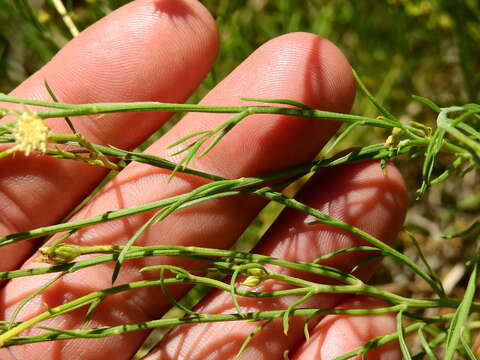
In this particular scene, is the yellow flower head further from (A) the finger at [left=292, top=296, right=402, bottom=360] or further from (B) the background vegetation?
(B) the background vegetation

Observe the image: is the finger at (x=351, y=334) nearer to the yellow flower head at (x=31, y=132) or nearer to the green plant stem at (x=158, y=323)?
the green plant stem at (x=158, y=323)

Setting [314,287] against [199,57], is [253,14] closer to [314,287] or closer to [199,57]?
[199,57]

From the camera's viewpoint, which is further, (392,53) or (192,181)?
(392,53)

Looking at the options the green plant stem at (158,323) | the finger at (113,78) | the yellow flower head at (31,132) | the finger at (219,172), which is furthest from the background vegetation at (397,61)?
the yellow flower head at (31,132)

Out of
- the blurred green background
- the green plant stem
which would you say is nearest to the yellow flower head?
the green plant stem

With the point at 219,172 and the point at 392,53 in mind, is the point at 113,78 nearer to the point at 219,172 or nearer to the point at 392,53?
the point at 219,172

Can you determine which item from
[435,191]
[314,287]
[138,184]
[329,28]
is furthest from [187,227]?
[435,191]

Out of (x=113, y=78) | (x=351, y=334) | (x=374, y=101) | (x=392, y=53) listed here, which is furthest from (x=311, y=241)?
(x=392, y=53)
